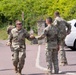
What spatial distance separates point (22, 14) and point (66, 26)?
3345 centimetres

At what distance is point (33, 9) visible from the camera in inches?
1932

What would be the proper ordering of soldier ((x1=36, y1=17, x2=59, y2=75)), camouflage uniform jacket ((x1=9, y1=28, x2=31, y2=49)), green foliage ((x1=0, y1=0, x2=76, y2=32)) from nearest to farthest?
soldier ((x1=36, y1=17, x2=59, y2=75))
camouflage uniform jacket ((x1=9, y1=28, x2=31, y2=49))
green foliage ((x1=0, y1=0, x2=76, y2=32))

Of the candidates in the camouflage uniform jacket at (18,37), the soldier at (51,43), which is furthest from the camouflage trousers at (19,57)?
the soldier at (51,43)

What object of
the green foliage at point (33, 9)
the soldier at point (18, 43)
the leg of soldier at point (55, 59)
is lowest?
the green foliage at point (33, 9)

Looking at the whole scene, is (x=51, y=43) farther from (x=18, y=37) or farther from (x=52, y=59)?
(x=18, y=37)

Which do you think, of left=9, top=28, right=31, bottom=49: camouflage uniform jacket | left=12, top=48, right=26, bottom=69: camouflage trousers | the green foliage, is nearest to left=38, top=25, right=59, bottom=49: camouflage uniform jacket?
left=9, top=28, right=31, bottom=49: camouflage uniform jacket

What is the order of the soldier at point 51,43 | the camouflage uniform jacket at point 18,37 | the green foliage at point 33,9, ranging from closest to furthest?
the soldier at point 51,43 < the camouflage uniform jacket at point 18,37 < the green foliage at point 33,9

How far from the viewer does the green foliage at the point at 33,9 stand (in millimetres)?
43031

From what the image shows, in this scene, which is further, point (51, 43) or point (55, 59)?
point (55, 59)

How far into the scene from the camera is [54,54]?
13.3m

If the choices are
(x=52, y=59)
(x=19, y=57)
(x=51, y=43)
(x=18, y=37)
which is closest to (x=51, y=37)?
(x=51, y=43)

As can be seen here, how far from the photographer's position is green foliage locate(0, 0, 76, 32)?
1694 inches

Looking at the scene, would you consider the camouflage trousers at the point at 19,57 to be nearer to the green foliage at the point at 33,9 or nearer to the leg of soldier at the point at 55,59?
the leg of soldier at the point at 55,59

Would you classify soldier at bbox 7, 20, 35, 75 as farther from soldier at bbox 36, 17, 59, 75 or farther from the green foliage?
the green foliage
